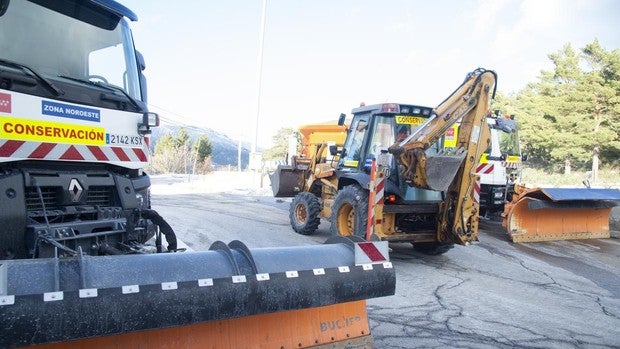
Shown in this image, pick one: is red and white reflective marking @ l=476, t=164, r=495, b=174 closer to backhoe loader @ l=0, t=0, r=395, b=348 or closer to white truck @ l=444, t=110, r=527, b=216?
white truck @ l=444, t=110, r=527, b=216

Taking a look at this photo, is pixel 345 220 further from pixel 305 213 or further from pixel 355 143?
pixel 305 213

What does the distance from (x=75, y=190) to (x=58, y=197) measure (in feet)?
0.44

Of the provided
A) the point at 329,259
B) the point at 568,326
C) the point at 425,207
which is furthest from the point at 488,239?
the point at 329,259

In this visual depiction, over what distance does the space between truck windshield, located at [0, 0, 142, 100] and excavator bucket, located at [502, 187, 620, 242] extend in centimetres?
805

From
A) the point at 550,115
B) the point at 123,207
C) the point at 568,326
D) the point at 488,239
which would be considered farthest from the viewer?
the point at 550,115

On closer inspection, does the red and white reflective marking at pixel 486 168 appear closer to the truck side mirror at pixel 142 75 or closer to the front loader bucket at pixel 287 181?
the front loader bucket at pixel 287 181

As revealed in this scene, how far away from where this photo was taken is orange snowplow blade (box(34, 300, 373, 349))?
106 inches

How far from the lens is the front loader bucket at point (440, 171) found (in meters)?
6.67

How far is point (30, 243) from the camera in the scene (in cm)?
323

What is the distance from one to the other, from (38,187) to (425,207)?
18.5 ft

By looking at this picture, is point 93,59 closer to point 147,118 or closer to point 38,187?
point 147,118

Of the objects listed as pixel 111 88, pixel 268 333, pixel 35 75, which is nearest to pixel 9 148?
pixel 35 75

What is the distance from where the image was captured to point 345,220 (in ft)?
26.7

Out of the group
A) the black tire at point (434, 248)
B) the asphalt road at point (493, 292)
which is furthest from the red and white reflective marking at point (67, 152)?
the black tire at point (434, 248)
